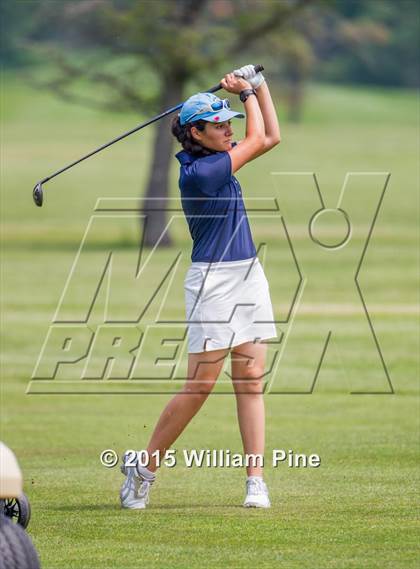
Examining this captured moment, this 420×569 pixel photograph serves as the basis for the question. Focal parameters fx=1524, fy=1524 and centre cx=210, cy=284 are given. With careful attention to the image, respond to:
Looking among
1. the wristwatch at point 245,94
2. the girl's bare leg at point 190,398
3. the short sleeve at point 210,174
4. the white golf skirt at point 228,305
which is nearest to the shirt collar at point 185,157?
the short sleeve at point 210,174

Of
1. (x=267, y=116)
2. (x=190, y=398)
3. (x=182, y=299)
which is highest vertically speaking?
(x=267, y=116)

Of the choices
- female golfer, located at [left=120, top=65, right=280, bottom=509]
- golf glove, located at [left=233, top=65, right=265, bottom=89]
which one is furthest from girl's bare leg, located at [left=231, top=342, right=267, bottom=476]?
golf glove, located at [left=233, top=65, right=265, bottom=89]

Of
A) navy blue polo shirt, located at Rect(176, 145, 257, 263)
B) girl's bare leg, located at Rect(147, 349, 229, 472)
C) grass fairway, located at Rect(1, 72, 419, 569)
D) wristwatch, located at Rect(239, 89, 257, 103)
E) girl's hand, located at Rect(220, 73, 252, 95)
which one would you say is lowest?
grass fairway, located at Rect(1, 72, 419, 569)

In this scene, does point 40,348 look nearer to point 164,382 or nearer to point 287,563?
point 164,382

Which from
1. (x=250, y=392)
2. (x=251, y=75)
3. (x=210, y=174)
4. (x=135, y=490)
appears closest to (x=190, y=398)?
(x=250, y=392)

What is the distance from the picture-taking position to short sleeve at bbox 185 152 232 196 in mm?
7668

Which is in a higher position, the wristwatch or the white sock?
the wristwatch

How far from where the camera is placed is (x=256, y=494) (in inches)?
307

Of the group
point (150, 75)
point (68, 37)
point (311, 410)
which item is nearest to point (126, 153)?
point (68, 37)

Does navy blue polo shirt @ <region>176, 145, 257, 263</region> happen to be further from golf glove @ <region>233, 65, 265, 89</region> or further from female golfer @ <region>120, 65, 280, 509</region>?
golf glove @ <region>233, 65, 265, 89</region>

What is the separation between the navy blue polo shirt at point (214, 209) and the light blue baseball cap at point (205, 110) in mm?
183

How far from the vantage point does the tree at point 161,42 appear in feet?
109

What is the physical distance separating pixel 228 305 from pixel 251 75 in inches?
48.6

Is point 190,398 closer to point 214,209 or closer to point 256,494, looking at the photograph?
point 256,494
